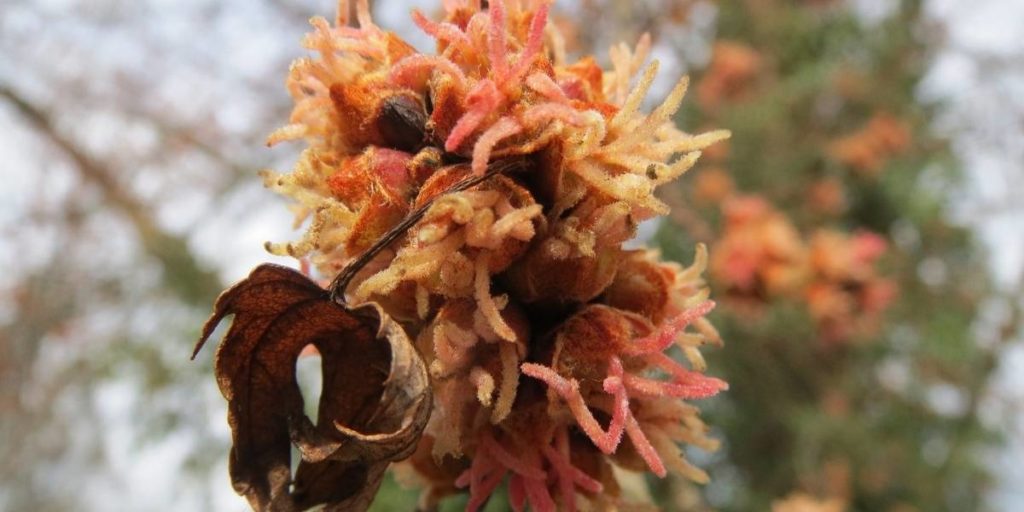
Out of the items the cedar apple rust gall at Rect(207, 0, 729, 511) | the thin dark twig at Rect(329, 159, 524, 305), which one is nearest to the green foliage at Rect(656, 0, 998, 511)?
the cedar apple rust gall at Rect(207, 0, 729, 511)

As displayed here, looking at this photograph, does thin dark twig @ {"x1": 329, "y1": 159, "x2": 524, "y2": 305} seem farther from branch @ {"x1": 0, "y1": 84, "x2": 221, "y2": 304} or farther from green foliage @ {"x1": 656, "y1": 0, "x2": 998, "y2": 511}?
branch @ {"x1": 0, "y1": 84, "x2": 221, "y2": 304}

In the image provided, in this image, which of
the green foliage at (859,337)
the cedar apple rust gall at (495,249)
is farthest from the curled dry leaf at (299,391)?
the green foliage at (859,337)

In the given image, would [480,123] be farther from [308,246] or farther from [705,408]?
[705,408]

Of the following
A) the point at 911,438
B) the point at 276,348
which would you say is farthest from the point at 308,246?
the point at 911,438

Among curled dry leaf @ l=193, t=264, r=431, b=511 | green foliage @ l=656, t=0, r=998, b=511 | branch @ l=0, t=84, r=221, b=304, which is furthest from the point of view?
green foliage @ l=656, t=0, r=998, b=511

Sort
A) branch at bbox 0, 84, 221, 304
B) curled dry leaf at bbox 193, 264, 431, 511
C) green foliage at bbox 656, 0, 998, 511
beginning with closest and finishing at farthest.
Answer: curled dry leaf at bbox 193, 264, 431, 511 < branch at bbox 0, 84, 221, 304 < green foliage at bbox 656, 0, 998, 511

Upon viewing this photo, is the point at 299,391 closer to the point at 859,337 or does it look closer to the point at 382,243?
the point at 382,243

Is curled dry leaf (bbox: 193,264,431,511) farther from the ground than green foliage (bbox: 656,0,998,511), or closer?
closer

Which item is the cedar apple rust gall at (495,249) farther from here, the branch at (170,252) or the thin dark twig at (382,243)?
the branch at (170,252)
